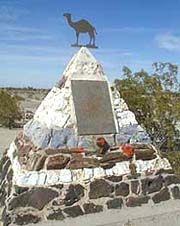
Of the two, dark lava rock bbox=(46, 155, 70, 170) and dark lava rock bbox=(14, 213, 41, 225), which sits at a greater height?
dark lava rock bbox=(46, 155, 70, 170)

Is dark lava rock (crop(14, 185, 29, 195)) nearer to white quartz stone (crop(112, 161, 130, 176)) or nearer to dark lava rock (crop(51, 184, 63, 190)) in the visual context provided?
dark lava rock (crop(51, 184, 63, 190))

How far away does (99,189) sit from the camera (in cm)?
643

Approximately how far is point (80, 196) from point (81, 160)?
59 cm

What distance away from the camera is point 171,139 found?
10961 mm

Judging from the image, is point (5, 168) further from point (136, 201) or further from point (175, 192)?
point (175, 192)

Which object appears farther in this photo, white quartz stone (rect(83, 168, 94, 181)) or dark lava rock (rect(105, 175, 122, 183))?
dark lava rock (rect(105, 175, 122, 183))

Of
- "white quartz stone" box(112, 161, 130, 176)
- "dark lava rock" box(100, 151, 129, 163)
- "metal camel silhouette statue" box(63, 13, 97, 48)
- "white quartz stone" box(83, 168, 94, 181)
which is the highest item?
"metal camel silhouette statue" box(63, 13, 97, 48)

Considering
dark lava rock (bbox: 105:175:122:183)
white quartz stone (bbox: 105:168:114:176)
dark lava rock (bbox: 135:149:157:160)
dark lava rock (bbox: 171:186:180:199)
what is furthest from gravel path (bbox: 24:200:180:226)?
dark lava rock (bbox: 135:149:157:160)

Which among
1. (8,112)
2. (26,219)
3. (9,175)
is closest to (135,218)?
(26,219)

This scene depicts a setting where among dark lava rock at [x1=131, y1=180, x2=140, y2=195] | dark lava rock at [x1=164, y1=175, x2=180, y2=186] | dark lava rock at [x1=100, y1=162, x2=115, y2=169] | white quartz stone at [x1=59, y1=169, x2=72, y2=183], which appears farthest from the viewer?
dark lava rock at [x1=164, y1=175, x2=180, y2=186]

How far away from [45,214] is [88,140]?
4.66 ft

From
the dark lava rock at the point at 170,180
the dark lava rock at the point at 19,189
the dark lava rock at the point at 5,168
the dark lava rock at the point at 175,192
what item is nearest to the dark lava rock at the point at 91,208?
the dark lava rock at the point at 19,189

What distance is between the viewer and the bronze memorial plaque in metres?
6.64

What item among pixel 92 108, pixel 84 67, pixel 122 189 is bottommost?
pixel 122 189
